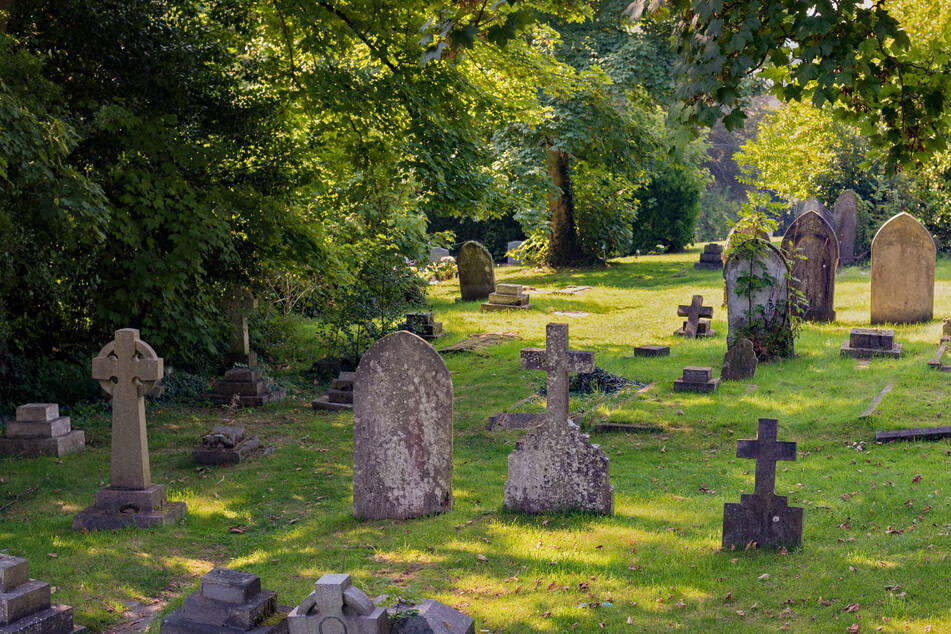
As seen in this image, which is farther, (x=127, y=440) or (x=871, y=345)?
(x=871, y=345)

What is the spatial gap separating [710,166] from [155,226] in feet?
161

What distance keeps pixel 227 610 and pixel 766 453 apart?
4.17m

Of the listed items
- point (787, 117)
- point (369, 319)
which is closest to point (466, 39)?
point (369, 319)

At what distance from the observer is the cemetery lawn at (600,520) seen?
6023 millimetres

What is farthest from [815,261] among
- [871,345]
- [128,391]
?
[128,391]

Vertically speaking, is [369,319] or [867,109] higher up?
[867,109]

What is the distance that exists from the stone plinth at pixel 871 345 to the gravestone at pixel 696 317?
3.07 metres

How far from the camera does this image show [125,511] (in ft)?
28.6

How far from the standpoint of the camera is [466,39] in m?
6.13

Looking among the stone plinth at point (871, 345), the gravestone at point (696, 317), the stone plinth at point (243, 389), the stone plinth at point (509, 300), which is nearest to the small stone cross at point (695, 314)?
the gravestone at point (696, 317)

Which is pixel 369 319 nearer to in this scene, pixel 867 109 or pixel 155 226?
pixel 155 226

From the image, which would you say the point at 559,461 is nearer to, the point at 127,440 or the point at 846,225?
the point at 127,440

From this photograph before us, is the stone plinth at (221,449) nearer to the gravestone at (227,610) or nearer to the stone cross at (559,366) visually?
the stone cross at (559,366)

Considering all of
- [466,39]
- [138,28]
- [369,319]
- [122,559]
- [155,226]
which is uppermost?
[138,28]
